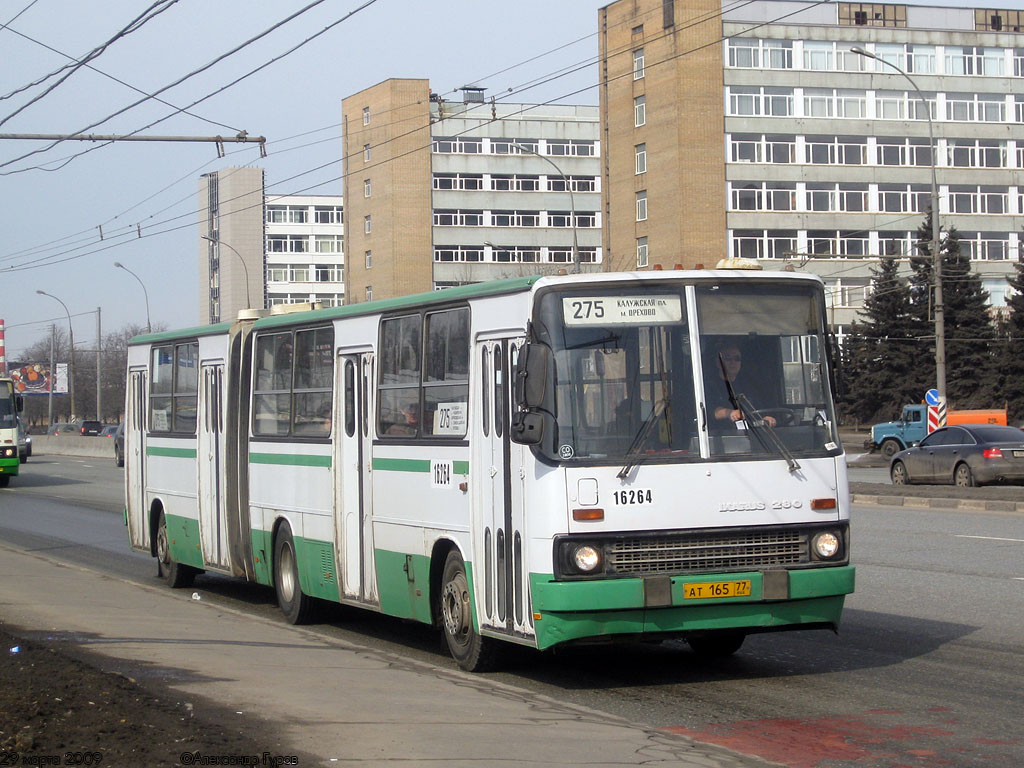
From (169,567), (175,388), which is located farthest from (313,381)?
(169,567)

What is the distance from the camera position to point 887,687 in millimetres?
9086

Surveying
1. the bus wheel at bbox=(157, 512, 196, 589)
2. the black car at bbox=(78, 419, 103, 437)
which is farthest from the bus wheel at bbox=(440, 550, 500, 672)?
the black car at bbox=(78, 419, 103, 437)

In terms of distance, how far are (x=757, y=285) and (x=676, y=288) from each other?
23.7 inches

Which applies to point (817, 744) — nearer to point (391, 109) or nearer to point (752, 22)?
point (752, 22)

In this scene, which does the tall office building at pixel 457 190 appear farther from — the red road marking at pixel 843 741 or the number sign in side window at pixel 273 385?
the red road marking at pixel 843 741

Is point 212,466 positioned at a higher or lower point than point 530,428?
lower

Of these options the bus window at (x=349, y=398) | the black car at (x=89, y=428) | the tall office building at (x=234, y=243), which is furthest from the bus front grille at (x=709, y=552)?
the tall office building at (x=234, y=243)

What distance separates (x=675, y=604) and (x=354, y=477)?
3983 mm

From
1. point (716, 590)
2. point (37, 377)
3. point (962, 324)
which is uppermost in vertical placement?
point (37, 377)

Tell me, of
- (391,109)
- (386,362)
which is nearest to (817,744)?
(386,362)

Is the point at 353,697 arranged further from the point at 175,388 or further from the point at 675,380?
the point at 175,388

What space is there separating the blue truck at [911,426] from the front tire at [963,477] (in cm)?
1815

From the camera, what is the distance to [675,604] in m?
8.75

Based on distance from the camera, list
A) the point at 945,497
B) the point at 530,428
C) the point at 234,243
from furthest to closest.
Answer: the point at 234,243
the point at 945,497
the point at 530,428
